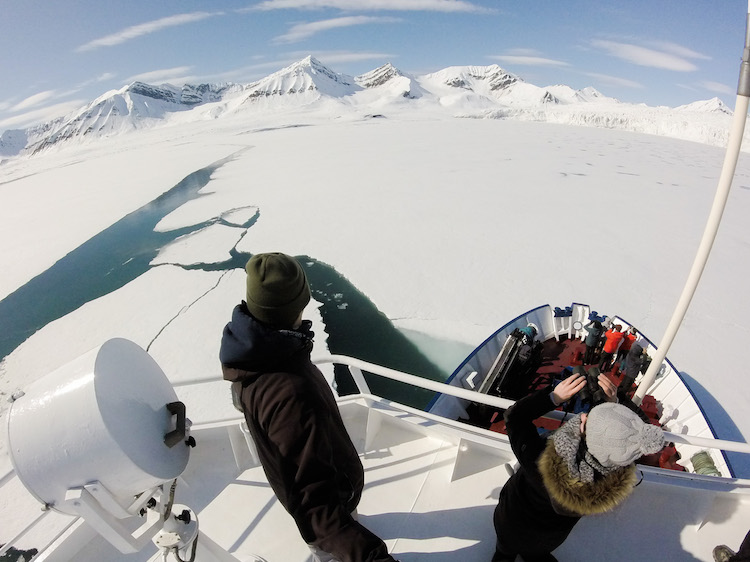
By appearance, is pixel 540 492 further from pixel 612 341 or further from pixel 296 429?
pixel 612 341

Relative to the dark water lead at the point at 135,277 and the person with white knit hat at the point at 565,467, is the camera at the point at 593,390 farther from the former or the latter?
the dark water lead at the point at 135,277

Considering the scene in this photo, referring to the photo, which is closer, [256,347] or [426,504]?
[256,347]

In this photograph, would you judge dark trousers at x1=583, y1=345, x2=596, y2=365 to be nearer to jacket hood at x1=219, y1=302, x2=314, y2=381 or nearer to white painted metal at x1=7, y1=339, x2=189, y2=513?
jacket hood at x1=219, y1=302, x2=314, y2=381

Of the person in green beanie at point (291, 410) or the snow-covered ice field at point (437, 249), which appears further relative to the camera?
the snow-covered ice field at point (437, 249)

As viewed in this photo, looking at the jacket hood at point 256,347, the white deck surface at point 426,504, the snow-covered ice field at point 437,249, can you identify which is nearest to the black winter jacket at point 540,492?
the white deck surface at point 426,504

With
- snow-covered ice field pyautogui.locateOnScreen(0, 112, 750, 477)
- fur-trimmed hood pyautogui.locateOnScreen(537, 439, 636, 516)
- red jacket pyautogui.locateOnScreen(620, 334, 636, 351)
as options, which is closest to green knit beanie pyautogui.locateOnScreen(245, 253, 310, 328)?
fur-trimmed hood pyautogui.locateOnScreen(537, 439, 636, 516)

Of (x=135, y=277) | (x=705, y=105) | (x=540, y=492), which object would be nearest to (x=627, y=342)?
(x=540, y=492)
